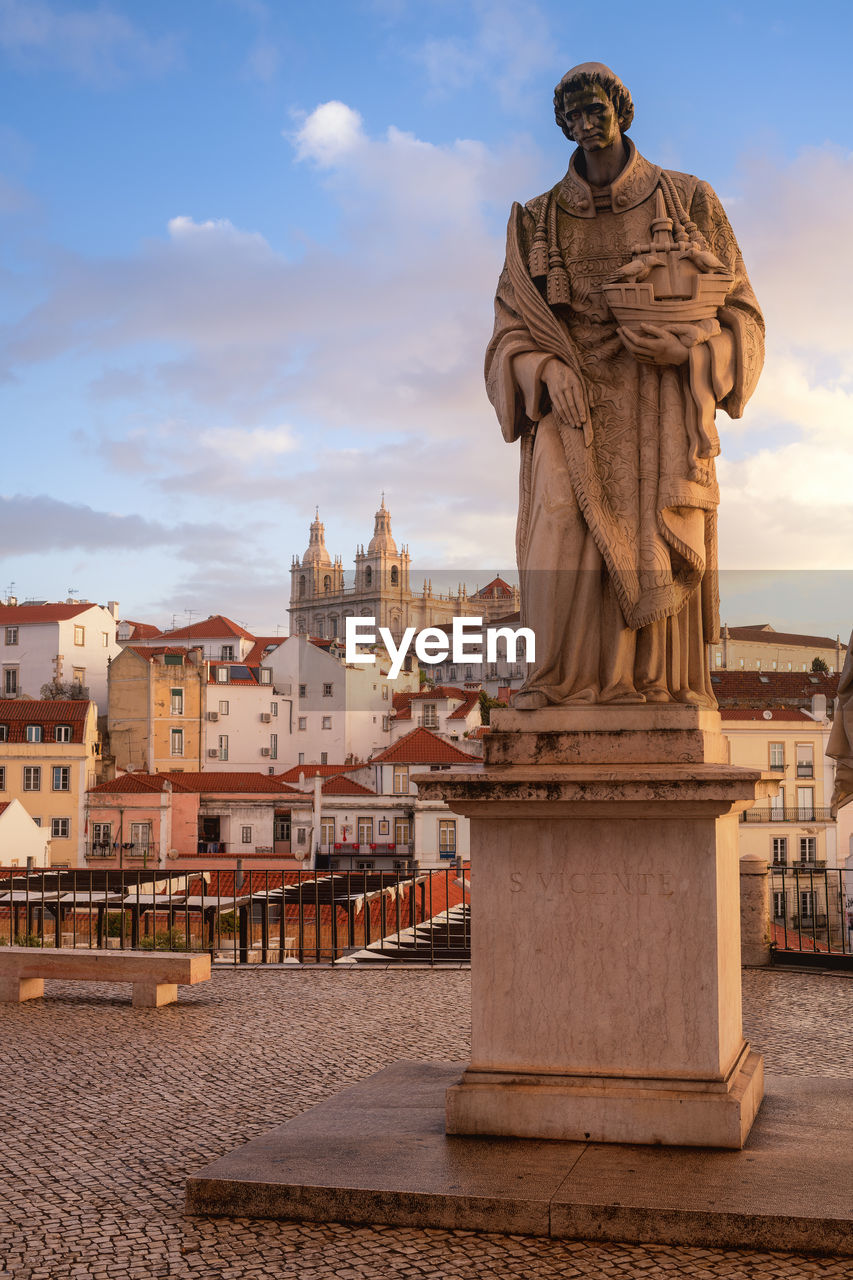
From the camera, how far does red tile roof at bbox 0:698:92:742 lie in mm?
55469

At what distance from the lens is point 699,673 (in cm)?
554

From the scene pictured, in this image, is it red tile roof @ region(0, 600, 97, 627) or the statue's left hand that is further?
red tile roof @ region(0, 600, 97, 627)

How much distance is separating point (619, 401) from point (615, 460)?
10.2 inches

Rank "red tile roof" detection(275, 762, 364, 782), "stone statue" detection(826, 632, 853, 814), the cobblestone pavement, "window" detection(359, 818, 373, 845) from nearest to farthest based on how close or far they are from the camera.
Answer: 1. the cobblestone pavement
2. "stone statue" detection(826, 632, 853, 814)
3. "window" detection(359, 818, 373, 845)
4. "red tile roof" detection(275, 762, 364, 782)

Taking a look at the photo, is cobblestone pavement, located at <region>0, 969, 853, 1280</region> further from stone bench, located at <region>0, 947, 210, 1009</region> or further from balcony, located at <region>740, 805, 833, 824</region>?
balcony, located at <region>740, 805, 833, 824</region>

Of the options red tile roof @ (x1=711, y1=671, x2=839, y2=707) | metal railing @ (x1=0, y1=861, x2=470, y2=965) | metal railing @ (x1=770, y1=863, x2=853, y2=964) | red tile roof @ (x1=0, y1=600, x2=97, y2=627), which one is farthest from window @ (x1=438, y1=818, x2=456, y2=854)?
red tile roof @ (x1=0, y1=600, x2=97, y2=627)

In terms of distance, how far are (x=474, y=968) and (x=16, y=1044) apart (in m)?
4.49

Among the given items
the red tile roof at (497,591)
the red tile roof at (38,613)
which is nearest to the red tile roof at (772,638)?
the red tile roof at (497,591)

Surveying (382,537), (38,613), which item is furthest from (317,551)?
(38,613)

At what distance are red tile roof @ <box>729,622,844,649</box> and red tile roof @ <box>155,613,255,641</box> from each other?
5660 cm

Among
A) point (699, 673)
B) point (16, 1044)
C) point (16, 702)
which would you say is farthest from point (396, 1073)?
point (16, 702)

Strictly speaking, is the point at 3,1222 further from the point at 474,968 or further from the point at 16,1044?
the point at 16,1044

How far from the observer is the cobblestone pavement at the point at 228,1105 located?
155 inches

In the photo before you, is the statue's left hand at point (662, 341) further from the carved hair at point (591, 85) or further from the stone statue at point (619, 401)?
the carved hair at point (591, 85)
